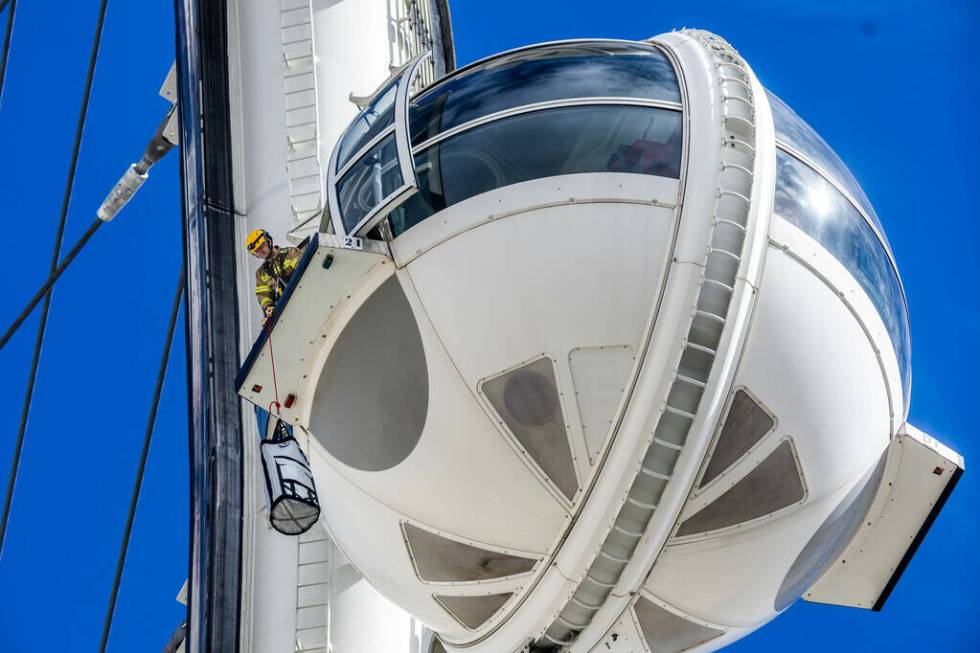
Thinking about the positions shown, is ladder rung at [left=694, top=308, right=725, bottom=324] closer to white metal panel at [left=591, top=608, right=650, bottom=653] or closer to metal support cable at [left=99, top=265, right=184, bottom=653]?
white metal panel at [left=591, top=608, right=650, bottom=653]

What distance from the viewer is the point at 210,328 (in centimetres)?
1198

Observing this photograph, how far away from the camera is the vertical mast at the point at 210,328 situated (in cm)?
1121

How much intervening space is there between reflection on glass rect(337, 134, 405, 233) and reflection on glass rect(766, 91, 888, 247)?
242cm

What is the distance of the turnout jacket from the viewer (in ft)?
33.5

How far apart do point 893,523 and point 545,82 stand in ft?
13.0

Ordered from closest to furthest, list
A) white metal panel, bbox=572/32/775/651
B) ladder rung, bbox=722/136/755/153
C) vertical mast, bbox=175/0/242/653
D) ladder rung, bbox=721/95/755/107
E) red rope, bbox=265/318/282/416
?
white metal panel, bbox=572/32/775/651
ladder rung, bbox=722/136/755/153
ladder rung, bbox=721/95/755/107
red rope, bbox=265/318/282/416
vertical mast, bbox=175/0/242/653

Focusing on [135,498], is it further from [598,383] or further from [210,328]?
[598,383]

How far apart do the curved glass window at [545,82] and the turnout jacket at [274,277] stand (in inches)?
101

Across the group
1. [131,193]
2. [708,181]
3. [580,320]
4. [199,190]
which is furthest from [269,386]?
[131,193]

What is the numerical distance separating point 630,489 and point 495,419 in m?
0.86

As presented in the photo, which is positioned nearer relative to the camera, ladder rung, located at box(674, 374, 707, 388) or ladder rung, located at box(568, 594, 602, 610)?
ladder rung, located at box(674, 374, 707, 388)

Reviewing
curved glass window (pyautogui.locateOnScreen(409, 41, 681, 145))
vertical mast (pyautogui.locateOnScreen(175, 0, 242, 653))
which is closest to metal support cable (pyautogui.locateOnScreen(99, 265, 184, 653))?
vertical mast (pyautogui.locateOnScreen(175, 0, 242, 653))

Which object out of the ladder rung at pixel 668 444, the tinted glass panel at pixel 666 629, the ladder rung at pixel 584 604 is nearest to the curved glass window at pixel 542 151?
the ladder rung at pixel 668 444

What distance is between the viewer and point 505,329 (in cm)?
682
